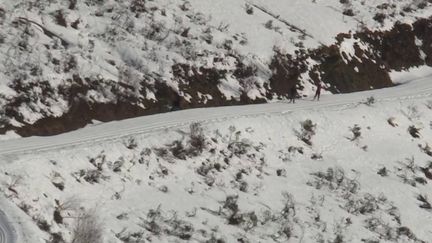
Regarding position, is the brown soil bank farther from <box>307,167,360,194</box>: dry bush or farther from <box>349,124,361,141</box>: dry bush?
<box>307,167,360,194</box>: dry bush

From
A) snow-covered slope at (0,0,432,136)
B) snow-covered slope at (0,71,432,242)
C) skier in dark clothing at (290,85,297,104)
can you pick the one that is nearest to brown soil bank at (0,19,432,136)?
snow-covered slope at (0,0,432,136)

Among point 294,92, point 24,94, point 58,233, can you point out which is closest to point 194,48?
point 294,92

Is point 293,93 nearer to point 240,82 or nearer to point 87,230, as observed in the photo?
point 240,82

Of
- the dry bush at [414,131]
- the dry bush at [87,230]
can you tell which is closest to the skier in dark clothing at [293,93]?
the dry bush at [414,131]

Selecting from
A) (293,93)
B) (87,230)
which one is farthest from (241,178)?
(87,230)

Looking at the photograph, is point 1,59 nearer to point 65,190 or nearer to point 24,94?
point 24,94

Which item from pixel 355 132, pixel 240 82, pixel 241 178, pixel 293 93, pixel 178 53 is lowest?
pixel 355 132
